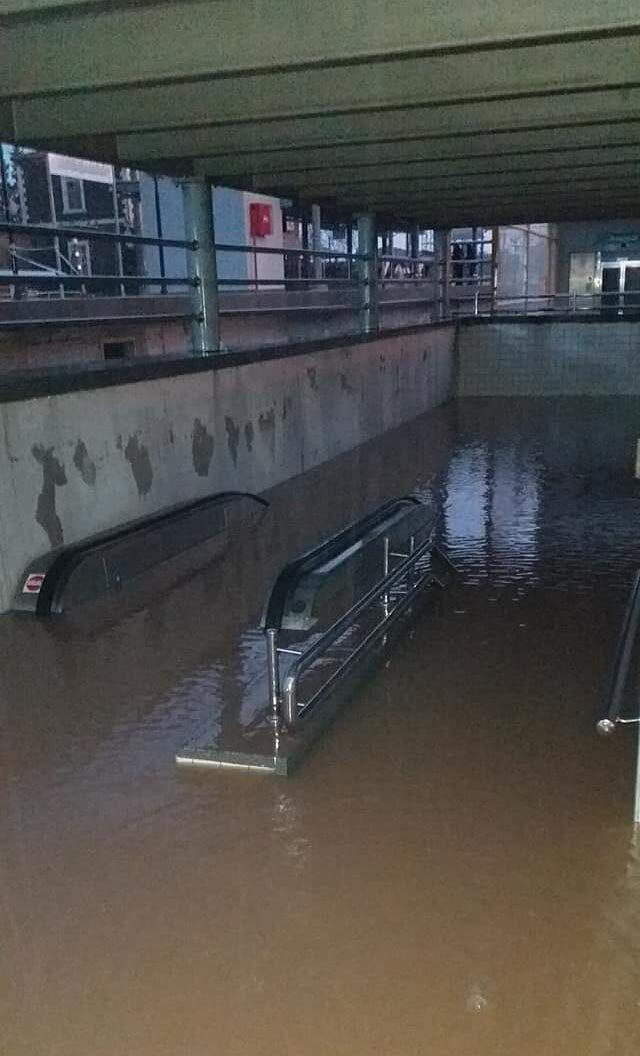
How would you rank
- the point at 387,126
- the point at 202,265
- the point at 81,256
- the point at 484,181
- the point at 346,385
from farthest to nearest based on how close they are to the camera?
the point at 81,256 → the point at 346,385 → the point at 484,181 → the point at 202,265 → the point at 387,126

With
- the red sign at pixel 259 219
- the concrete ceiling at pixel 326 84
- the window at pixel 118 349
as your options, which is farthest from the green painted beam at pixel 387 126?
the red sign at pixel 259 219

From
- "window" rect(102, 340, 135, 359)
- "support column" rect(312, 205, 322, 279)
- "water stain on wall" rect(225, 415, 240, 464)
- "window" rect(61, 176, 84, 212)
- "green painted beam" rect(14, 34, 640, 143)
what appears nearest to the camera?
"green painted beam" rect(14, 34, 640, 143)

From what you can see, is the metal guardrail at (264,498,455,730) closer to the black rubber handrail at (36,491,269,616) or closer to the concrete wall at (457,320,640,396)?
the black rubber handrail at (36,491,269,616)

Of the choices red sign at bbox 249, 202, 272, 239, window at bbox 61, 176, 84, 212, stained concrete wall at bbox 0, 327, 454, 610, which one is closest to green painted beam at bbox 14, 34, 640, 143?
stained concrete wall at bbox 0, 327, 454, 610

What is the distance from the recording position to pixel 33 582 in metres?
4.87

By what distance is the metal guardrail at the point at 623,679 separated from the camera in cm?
293

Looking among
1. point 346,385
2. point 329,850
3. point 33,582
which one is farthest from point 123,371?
point 346,385

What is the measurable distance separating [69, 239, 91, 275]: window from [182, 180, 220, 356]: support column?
27.9ft

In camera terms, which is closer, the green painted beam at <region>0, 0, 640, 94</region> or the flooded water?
the flooded water

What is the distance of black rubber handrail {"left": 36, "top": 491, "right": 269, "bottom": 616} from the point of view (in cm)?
480

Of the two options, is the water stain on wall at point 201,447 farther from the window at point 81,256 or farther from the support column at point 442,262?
the window at point 81,256

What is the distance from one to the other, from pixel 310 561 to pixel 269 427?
4173 millimetres

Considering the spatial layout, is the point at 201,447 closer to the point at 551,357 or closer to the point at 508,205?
the point at 508,205

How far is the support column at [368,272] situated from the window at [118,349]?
3517mm
